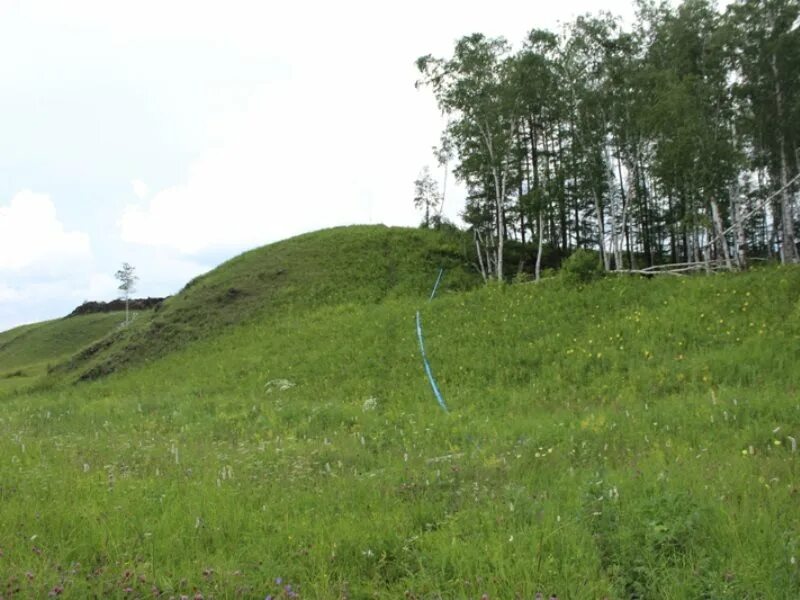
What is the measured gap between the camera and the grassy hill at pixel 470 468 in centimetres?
388

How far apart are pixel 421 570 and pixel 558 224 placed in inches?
1835

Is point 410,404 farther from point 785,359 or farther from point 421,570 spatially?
point 421,570

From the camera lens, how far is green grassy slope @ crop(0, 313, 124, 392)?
61.0m

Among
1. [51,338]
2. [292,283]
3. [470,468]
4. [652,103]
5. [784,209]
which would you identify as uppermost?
[652,103]

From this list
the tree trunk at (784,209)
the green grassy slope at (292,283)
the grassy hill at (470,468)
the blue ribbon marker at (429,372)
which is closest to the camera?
the grassy hill at (470,468)

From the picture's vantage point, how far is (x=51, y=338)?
67.8m

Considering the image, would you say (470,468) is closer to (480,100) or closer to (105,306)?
(480,100)

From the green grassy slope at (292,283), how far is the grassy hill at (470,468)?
1173 centimetres

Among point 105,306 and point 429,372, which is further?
point 105,306

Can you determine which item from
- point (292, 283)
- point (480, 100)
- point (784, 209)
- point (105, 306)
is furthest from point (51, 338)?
point (784, 209)

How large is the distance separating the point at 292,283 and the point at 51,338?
159 feet

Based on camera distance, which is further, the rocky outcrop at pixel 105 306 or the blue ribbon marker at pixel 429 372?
the rocky outcrop at pixel 105 306

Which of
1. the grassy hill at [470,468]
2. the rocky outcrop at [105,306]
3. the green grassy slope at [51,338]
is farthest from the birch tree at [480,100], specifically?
the rocky outcrop at [105,306]

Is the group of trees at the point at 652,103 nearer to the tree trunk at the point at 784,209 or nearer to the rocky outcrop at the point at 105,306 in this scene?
the tree trunk at the point at 784,209
